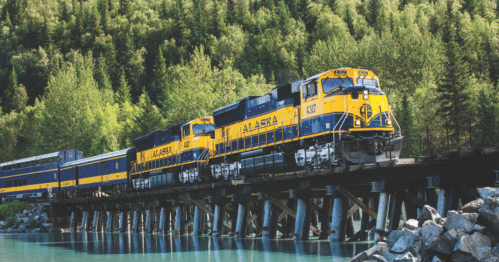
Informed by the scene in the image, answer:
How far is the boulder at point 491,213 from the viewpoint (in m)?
11.7

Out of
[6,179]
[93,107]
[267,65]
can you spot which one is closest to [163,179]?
[6,179]

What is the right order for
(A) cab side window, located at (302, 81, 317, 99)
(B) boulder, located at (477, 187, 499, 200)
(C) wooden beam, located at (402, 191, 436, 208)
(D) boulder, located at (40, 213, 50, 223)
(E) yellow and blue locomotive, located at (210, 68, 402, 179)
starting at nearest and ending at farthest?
(B) boulder, located at (477, 187, 499, 200) < (C) wooden beam, located at (402, 191, 436, 208) < (E) yellow and blue locomotive, located at (210, 68, 402, 179) < (A) cab side window, located at (302, 81, 317, 99) < (D) boulder, located at (40, 213, 50, 223)

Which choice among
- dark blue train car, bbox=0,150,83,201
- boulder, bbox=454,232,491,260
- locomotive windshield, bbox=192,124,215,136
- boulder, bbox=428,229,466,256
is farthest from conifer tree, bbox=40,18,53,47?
boulder, bbox=454,232,491,260

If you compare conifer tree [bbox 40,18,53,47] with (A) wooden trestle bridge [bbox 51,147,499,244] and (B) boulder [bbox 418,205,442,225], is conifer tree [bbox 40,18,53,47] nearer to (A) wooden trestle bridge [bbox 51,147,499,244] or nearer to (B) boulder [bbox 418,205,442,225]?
(A) wooden trestle bridge [bbox 51,147,499,244]

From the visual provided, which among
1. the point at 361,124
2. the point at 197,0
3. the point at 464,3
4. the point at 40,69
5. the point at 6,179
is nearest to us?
the point at 361,124

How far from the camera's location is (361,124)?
19672 millimetres

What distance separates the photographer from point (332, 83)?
20.7m

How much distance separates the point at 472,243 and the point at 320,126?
30.7 ft

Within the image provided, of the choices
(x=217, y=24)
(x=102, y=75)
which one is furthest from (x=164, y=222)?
(x=217, y=24)

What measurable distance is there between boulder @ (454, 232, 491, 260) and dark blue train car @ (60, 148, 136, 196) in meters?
31.9

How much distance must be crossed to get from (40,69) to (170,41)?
33838mm

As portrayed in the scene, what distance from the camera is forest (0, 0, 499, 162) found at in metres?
49.8

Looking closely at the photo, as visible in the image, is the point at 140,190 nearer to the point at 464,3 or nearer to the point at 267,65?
the point at 267,65

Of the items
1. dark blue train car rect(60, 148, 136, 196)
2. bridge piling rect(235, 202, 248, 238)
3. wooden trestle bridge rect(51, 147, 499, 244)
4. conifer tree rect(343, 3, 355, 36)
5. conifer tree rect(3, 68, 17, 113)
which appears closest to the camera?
wooden trestle bridge rect(51, 147, 499, 244)
